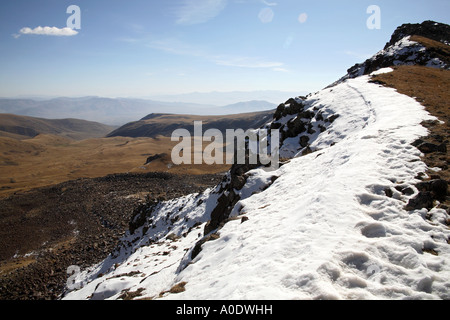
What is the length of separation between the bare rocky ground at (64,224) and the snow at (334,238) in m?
16.2

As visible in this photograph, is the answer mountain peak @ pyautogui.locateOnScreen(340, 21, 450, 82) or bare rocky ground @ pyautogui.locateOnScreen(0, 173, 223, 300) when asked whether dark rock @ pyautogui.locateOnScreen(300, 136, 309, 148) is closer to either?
bare rocky ground @ pyautogui.locateOnScreen(0, 173, 223, 300)

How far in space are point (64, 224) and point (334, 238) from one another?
45.1 m

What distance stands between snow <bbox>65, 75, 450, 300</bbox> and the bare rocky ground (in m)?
16.2

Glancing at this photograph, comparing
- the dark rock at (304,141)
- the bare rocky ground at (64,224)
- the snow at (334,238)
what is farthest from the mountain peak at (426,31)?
the bare rocky ground at (64,224)

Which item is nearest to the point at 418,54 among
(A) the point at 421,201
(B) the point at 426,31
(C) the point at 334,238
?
(B) the point at 426,31

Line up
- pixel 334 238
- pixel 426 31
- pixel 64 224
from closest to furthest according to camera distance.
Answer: pixel 334 238 < pixel 64 224 < pixel 426 31

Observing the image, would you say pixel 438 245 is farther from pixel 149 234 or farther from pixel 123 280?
pixel 149 234

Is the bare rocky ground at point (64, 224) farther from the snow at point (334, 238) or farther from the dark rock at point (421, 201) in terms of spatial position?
the dark rock at point (421, 201)

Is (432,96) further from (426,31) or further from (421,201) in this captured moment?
(426,31)

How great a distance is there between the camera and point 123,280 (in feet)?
53.9

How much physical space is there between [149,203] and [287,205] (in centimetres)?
2684

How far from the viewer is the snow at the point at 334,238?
6059 millimetres

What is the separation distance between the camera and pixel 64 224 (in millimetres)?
39094
